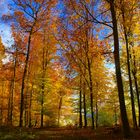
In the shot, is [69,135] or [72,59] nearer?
[69,135]

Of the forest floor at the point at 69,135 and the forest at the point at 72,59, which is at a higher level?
the forest at the point at 72,59

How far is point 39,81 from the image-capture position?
3312cm

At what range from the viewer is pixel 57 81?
34.6m

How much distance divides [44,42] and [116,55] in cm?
2033

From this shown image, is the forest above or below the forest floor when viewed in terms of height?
above

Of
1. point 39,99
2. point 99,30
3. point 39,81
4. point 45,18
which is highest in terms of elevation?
point 45,18

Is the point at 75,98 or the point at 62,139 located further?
the point at 75,98

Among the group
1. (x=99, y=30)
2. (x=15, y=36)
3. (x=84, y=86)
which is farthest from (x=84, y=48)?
(x=15, y=36)

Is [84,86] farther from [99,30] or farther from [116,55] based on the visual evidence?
[116,55]

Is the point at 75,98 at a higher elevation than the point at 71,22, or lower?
lower

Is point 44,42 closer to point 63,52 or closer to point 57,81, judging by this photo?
point 57,81

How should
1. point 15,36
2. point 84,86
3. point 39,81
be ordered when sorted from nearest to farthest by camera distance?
1. point 84,86
2. point 15,36
3. point 39,81

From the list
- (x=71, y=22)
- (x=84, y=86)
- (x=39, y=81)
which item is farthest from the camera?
(x=39, y=81)

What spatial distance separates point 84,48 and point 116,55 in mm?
10210
